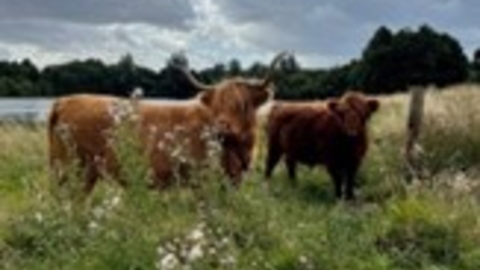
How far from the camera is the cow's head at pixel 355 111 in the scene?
18766 millimetres

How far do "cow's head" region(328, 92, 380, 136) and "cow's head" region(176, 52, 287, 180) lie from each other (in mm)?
4689

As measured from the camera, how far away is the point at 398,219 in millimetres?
11492

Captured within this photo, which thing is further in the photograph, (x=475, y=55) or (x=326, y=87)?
(x=475, y=55)

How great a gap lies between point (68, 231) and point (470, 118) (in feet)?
37.3

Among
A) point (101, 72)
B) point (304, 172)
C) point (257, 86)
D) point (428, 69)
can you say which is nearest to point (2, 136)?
point (101, 72)

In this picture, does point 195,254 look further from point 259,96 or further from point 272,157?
point 272,157

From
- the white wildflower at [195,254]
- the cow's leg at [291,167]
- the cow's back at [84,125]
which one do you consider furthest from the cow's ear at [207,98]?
the white wildflower at [195,254]

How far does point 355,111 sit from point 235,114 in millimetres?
5395

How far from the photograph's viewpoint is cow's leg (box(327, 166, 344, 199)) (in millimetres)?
18156

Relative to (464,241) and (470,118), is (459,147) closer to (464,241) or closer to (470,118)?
(470,118)

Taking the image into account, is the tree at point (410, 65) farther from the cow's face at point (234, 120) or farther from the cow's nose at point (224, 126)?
the cow's nose at point (224, 126)

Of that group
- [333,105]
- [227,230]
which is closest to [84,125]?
[227,230]

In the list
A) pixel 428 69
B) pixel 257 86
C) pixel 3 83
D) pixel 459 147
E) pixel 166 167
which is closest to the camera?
pixel 166 167

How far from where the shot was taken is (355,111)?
18.9 meters
